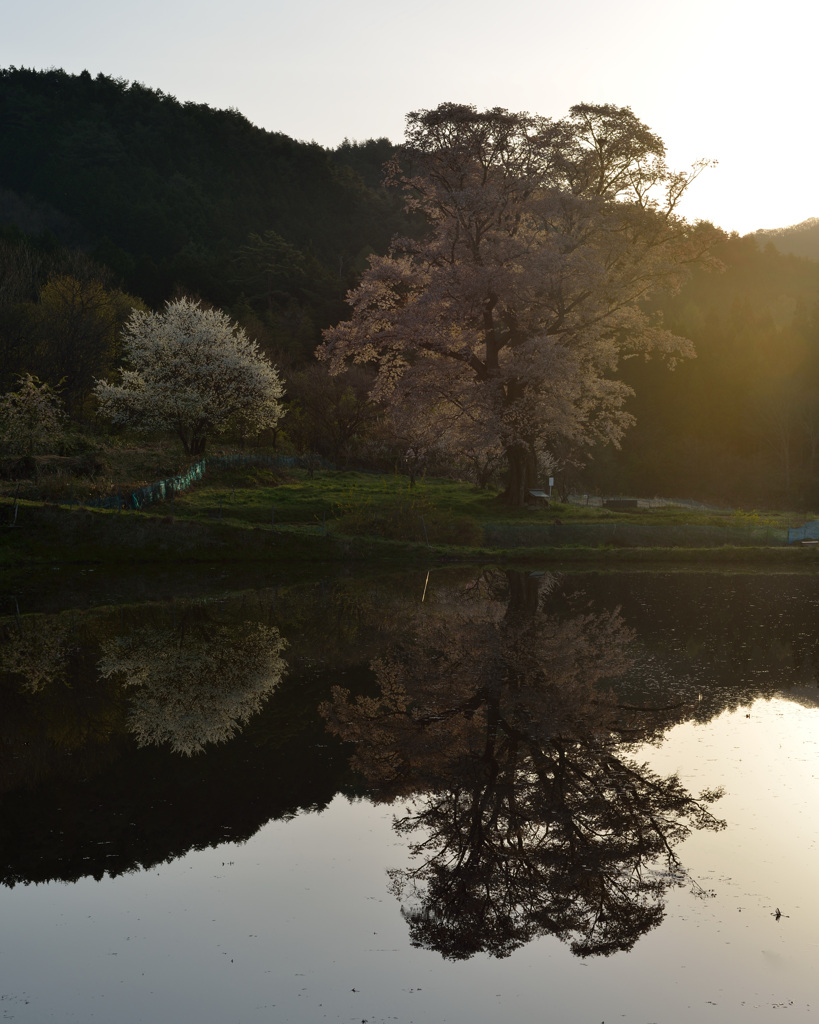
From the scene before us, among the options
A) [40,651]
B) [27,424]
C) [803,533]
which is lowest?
[40,651]

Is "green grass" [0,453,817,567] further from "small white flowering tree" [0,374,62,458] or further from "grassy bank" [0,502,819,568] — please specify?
"small white flowering tree" [0,374,62,458]

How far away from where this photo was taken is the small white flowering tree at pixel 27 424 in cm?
4106

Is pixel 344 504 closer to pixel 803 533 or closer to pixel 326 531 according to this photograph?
pixel 326 531

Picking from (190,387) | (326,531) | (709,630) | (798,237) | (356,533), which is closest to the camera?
(709,630)

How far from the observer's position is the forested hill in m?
101

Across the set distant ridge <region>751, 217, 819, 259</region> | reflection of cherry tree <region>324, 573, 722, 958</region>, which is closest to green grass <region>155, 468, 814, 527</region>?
reflection of cherry tree <region>324, 573, 722, 958</region>

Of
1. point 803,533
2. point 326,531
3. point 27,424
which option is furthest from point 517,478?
point 27,424

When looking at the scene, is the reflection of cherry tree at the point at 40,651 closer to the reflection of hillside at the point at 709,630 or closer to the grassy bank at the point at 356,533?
the grassy bank at the point at 356,533

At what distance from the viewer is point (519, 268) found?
43.8 m

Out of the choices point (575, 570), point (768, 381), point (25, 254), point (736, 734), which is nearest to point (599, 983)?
point (736, 734)

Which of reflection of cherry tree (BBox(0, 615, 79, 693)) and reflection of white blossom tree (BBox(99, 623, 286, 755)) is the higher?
reflection of white blossom tree (BBox(99, 623, 286, 755))

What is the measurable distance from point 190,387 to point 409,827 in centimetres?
4440

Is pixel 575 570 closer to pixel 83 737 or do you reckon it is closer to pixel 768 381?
pixel 83 737

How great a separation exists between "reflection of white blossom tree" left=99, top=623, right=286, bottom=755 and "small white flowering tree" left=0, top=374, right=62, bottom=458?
21050mm
